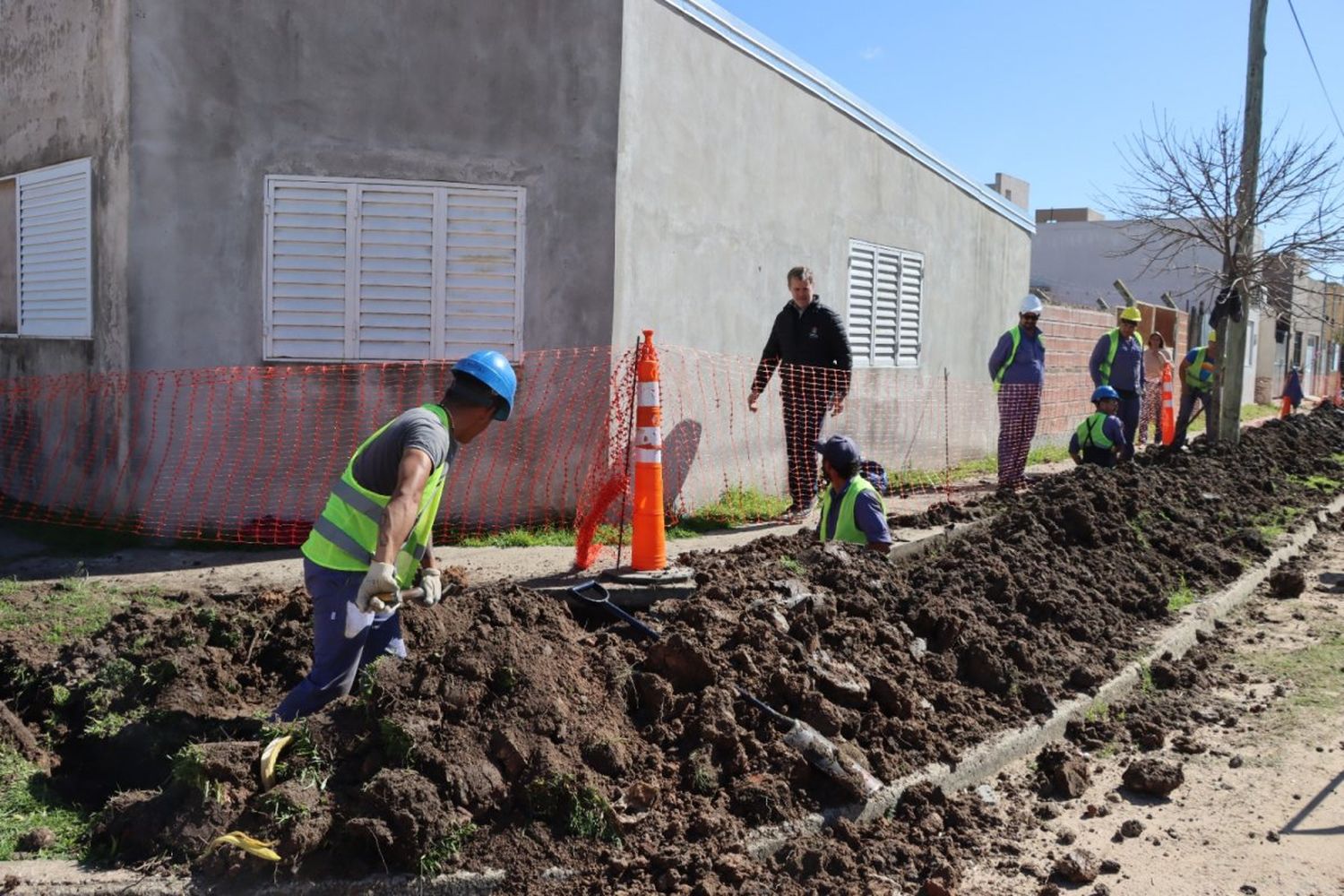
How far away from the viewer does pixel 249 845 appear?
3.69 metres

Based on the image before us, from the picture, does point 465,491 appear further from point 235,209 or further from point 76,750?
point 76,750

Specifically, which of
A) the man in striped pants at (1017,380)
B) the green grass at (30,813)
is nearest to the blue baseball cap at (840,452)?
the green grass at (30,813)

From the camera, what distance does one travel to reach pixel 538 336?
927cm

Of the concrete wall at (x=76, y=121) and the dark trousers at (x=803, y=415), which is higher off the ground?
the concrete wall at (x=76, y=121)

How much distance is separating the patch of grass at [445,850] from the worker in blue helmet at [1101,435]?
8.79 m

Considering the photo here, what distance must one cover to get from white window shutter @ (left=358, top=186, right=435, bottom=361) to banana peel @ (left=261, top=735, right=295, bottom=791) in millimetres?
5306

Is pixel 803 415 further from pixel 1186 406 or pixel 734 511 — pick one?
pixel 1186 406

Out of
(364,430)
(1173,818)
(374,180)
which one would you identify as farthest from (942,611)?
(374,180)

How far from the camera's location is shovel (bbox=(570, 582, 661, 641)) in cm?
544

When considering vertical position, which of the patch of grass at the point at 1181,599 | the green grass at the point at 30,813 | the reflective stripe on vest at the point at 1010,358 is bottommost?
the green grass at the point at 30,813

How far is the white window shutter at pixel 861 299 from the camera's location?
Result: 12945 millimetres

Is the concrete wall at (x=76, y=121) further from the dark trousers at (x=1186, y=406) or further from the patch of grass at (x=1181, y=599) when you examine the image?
the dark trousers at (x=1186, y=406)

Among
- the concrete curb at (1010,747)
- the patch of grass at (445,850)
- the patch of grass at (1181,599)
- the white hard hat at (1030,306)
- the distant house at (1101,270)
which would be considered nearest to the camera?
the patch of grass at (445,850)

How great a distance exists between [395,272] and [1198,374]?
1314 centimetres
